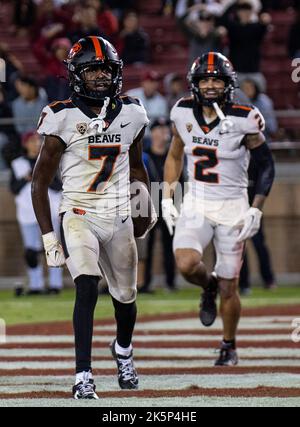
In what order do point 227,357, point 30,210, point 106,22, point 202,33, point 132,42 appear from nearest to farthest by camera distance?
point 227,357
point 30,210
point 202,33
point 106,22
point 132,42

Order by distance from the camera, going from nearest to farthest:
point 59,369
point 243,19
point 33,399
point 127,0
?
point 33,399 → point 59,369 → point 243,19 → point 127,0

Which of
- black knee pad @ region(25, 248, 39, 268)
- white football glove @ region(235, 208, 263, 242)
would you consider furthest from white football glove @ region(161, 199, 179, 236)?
black knee pad @ region(25, 248, 39, 268)

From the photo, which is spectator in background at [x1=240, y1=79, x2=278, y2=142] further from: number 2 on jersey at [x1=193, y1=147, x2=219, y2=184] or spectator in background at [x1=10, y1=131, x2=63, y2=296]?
number 2 on jersey at [x1=193, y1=147, x2=219, y2=184]

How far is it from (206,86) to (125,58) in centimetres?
778

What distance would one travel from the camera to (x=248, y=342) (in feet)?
29.9

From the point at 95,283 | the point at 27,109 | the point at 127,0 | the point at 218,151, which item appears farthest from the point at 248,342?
the point at 127,0

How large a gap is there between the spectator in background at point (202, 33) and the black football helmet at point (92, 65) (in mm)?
7817

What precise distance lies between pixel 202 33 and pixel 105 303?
3.72m

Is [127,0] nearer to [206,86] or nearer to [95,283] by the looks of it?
[206,86]

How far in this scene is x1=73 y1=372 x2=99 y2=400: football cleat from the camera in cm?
603

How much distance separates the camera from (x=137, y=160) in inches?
268

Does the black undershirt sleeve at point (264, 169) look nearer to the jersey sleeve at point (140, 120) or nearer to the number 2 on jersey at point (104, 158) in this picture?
the jersey sleeve at point (140, 120)

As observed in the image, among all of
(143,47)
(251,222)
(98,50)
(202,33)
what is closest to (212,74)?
(251,222)

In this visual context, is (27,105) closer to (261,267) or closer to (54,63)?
(54,63)
